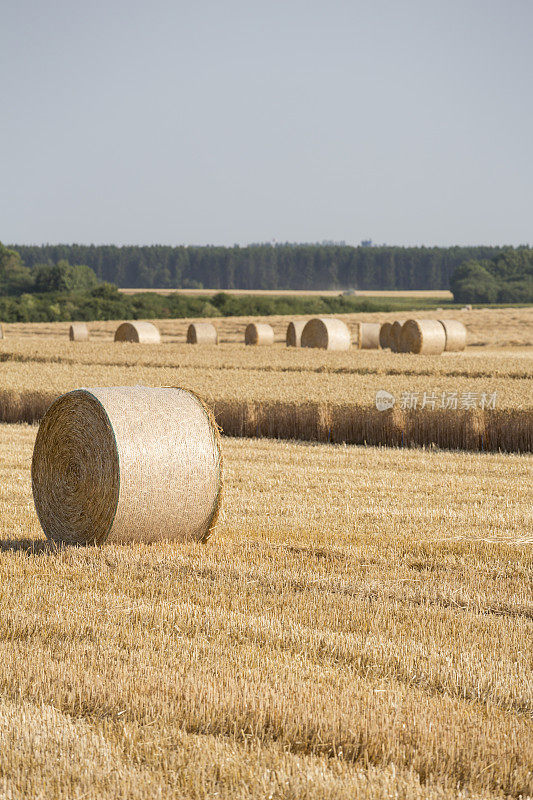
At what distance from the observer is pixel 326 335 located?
34.1 m

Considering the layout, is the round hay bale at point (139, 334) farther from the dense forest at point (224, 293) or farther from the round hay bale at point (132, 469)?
the round hay bale at point (132, 469)

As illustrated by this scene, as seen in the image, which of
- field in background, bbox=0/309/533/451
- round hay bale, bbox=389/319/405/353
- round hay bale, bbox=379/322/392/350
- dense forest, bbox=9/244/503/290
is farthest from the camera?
dense forest, bbox=9/244/503/290

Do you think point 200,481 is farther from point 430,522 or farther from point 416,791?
point 416,791

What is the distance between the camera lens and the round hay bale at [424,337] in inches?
1330

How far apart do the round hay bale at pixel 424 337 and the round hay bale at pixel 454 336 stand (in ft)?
3.27

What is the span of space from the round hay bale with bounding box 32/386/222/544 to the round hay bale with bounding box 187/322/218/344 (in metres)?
30.7

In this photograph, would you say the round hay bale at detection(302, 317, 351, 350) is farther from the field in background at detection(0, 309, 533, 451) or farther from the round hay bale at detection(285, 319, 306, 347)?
the field in background at detection(0, 309, 533, 451)

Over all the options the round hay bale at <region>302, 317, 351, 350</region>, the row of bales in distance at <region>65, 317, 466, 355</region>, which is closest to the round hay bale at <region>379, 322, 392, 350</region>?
the row of bales in distance at <region>65, 317, 466, 355</region>

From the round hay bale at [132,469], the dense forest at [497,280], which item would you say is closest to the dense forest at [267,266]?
the dense forest at [497,280]

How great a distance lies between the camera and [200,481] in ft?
27.7

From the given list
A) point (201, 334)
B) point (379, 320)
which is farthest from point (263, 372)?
point (379, 320)

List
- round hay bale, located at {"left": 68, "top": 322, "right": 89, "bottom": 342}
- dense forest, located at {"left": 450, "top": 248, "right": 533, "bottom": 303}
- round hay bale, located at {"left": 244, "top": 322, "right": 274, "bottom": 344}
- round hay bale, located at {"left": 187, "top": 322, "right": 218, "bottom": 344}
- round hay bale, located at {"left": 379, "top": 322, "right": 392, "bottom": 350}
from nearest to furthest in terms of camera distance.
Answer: round hay bale, located at {"left": 379, "top": 322, "right": 392, "bottom": 350}, round hay bale, located at {"left": 187, "top": 322, "right": 218, "bottom": 344}, round hay bale, located at {"left": 244, "top": 322, "right": 274, "bottom": 344}, round hay bale, located at {"left": 68, "top": 322, "right": 89, "bottom": 342}, dense forest, located at {"left": 450, "top": 248, "right": 533, "bottom": 303}

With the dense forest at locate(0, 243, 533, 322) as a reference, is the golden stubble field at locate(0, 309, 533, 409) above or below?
below

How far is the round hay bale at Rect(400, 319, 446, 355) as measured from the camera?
33.8 m
